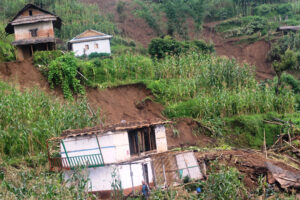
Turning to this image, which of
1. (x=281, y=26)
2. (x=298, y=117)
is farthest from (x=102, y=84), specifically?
(x=281, y=26)

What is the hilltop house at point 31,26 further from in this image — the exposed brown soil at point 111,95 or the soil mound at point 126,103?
the soil mound at point 126,103

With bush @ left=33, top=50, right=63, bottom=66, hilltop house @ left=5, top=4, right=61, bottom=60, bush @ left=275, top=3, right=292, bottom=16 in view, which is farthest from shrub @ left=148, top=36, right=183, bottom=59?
bush @ left=275, top=3, right=292, bottom=16

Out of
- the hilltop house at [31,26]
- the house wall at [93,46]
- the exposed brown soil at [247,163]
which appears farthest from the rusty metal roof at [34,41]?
the exposed brown soil at [247,163]

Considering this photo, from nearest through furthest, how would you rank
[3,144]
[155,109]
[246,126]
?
[3,144]
[246,126]
[155,109]

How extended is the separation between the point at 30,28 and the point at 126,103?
378 inches

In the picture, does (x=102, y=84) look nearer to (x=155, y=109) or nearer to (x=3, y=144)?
(x=155, y=109)

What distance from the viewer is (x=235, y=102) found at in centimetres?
2080

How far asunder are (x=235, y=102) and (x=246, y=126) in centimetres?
165

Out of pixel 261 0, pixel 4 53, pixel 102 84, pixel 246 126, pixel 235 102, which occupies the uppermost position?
pixel 261 0

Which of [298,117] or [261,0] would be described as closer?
[298,117]

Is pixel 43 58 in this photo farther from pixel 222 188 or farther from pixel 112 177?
pixel 222 188

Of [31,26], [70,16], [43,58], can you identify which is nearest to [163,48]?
[43,58]

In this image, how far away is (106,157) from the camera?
1280cm

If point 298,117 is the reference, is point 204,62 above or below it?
above
